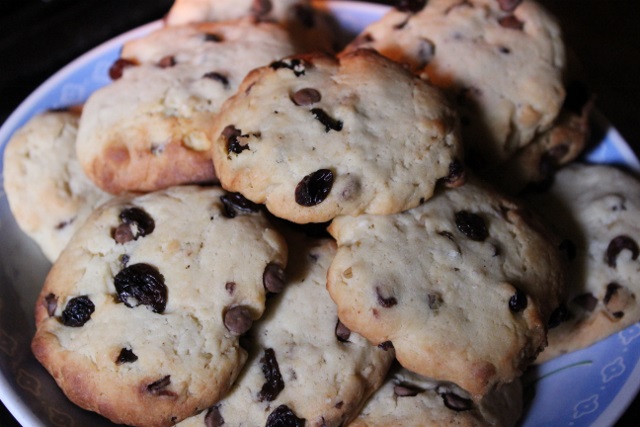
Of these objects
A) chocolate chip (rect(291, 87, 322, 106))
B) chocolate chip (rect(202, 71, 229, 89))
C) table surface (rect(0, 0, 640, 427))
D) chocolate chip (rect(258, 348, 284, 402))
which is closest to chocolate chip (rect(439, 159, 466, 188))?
chocolate chip (rect(291, 87, 322, 106))

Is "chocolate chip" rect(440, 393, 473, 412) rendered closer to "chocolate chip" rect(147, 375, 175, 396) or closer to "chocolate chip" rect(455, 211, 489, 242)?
"chocolate chip" rect(455, 211, 489, 242)

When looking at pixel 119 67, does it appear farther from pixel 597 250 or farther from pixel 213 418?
pixel 597 250

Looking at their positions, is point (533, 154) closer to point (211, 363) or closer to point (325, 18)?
point (325, 18)

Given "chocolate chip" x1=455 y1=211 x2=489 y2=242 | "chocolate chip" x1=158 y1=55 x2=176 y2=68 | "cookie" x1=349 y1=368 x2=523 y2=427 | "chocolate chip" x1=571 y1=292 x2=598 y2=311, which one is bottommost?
"cookie" x1=349 y1=368 x2=523 y2=427

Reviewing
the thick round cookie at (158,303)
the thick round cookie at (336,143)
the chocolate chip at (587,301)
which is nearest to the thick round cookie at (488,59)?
the thick round cookie at (336,143)

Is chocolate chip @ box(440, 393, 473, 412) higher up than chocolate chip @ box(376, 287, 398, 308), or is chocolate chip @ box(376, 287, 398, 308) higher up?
chocolate chip @ box(376, 287, 398, 308)

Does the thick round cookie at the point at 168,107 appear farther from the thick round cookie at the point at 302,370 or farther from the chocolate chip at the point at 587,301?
the chocolate chip at the point at 587,301
